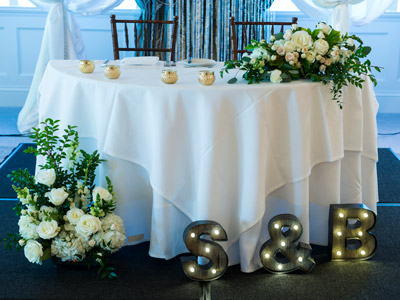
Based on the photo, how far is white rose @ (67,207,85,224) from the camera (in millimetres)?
2121

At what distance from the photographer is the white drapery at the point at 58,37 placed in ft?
13.9

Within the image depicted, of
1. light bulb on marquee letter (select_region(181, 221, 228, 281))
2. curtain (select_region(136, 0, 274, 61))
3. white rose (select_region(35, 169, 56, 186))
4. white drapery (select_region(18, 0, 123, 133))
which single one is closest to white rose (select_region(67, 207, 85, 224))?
white rose (select_region(35, 169, 56, 186))

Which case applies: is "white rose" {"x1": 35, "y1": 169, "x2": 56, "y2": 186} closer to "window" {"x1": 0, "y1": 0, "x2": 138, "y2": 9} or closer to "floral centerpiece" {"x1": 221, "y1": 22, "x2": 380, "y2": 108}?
"floral centerpiece" {"x1": 221, "y1": 22, "x2": 380, "y2": 108}

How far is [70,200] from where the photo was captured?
2180 mm

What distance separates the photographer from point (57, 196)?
2.12 m

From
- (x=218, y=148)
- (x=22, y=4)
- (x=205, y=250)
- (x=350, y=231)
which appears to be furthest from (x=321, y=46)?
(x=22, y=4)

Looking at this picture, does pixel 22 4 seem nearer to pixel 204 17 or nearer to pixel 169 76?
pixel 204 17

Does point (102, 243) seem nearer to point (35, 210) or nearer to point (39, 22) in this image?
point (35, 210)

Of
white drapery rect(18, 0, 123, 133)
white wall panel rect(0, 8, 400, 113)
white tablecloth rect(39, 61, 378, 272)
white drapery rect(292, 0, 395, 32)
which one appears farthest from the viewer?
white wall panel rect(0, 8, 400, 113)

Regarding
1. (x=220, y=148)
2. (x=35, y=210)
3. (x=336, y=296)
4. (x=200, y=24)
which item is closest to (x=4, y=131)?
(x=200, y=24)

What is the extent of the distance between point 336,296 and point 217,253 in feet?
1.54

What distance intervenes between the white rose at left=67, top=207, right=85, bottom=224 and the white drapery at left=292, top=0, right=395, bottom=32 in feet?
9.77

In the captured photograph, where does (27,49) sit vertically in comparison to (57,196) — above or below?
above

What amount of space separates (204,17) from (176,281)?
2.85 metres
